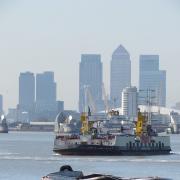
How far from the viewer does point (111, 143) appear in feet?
397

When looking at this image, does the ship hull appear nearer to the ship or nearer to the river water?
the ship

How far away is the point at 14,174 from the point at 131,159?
110ft

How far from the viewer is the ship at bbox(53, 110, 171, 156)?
119m

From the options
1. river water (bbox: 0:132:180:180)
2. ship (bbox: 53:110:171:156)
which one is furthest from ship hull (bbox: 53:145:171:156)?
river water (bbox: 0:132:180:180)

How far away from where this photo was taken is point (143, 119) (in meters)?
127

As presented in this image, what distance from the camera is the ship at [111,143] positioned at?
119 m

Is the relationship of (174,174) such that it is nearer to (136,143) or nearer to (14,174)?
(14,174)

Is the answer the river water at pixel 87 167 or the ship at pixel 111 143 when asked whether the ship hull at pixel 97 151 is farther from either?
the river water at pixel 87 167

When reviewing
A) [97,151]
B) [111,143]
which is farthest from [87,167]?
[111,143]

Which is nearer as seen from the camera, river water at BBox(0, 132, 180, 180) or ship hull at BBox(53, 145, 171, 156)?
river water at BBox(0, 132, 180, 180)

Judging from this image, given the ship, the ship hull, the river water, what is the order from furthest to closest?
the ship → the ship hull → the river water

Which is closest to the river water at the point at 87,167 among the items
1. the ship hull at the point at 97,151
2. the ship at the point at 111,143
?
the ship hull at the point at 97,151

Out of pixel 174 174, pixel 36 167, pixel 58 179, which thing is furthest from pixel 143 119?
pixel 58 179

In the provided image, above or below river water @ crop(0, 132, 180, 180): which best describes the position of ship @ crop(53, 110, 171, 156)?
above
